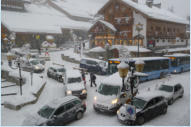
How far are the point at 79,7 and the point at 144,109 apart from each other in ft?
194

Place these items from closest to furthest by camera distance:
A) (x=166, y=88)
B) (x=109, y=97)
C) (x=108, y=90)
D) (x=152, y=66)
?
(x=109, y=97), (x=108, y=90), (x=166, y=88), (x=152, y=66)

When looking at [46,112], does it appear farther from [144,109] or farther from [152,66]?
[152,66]

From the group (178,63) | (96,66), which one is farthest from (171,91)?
(178,63)

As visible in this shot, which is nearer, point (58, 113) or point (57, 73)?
point (58, 113)

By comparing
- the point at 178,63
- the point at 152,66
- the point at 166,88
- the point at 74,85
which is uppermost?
the point at 178,63

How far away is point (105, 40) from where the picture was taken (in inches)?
1575

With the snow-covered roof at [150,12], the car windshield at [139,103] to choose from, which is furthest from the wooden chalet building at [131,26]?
the car windshield at [139,103]

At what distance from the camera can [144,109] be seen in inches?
411

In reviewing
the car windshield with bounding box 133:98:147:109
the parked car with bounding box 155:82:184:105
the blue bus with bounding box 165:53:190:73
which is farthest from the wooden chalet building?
the car windshield with bounding box 133:98:147:109

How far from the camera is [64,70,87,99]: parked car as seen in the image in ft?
47.3

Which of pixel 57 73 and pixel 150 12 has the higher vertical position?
pixel 150 12

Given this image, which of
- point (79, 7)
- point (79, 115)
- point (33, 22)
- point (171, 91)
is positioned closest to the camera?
point (79, 115)

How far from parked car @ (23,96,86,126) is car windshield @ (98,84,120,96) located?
2036 millimetres

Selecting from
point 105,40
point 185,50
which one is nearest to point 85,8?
point 105,40
